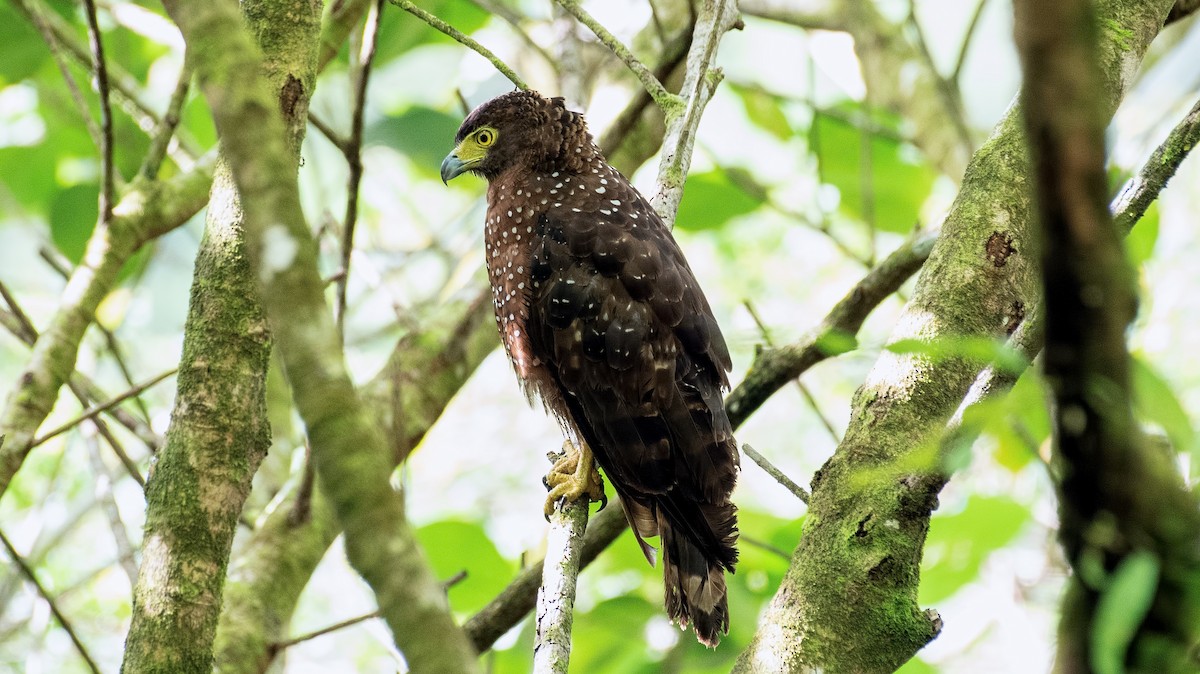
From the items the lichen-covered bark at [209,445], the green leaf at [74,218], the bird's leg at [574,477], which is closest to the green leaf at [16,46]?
the green leaf at [74,218]

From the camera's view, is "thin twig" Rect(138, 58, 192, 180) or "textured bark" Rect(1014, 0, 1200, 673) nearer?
"textured bark" Rect(1014, 0, 1200, 673)

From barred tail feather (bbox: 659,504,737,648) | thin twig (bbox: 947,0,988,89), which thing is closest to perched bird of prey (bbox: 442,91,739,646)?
barred tail feather (bbox: 659,504,737,648)

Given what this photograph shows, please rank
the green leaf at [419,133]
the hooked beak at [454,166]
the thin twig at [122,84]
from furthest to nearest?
the green leaf at [419,133]
the thin twig at [122,84]
the hooked beak at [454,166]

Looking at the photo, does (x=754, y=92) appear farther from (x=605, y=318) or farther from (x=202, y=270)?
(x=202, y=270)

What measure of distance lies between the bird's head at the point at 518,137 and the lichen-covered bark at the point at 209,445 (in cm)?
174

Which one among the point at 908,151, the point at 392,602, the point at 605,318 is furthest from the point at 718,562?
the point at 908,151

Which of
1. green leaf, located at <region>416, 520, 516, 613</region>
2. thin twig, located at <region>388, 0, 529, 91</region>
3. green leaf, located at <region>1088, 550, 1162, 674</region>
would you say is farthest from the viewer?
green leaf, located at <region>416, 520, 516, 613</region>

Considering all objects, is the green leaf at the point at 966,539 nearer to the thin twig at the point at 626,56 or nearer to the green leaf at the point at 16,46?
the thin twig at the point at 626,56

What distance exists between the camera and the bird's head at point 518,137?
4754 mm

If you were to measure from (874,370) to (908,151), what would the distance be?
13.4ft

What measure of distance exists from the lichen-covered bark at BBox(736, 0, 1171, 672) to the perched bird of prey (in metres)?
0.89

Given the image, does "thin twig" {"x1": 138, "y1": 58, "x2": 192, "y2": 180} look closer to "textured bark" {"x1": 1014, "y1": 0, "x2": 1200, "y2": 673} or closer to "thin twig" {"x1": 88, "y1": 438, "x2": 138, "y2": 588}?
"thin twig" {"x1": 88, "y1": 438, "x2": 138, "y2": 588}

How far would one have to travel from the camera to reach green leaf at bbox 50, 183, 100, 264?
5777 millimetres

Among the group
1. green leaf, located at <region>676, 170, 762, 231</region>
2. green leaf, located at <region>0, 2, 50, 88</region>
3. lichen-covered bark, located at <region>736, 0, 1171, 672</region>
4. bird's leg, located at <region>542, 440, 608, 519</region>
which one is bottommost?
lichen-covered bark, located at <region>736, 0, 1171, 672</region>
